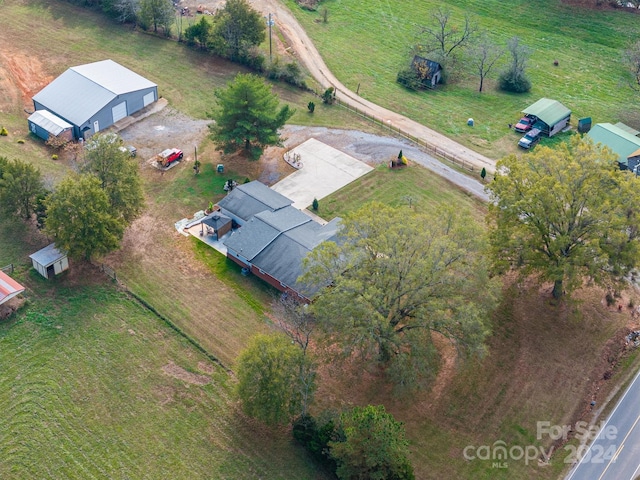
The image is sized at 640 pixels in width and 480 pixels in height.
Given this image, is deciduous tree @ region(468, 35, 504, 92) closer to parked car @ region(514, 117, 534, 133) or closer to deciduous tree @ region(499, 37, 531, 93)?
deciduous tree @ region(499, 37, 531, 93)

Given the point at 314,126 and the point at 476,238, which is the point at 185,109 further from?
the point at 476,238

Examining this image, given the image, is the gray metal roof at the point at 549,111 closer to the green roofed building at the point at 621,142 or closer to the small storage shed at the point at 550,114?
the small storage shed at the point at 550,114

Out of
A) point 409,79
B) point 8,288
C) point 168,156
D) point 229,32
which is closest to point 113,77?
point 168,156

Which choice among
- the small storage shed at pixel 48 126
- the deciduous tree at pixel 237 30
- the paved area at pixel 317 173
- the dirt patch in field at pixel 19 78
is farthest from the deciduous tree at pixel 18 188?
the deciduous tree at pixel 237 30

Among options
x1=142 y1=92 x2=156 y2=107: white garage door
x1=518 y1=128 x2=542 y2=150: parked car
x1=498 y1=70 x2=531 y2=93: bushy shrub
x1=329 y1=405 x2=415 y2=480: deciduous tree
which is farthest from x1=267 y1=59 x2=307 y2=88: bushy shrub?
x1=329 y1=405 x2=415 y2=480: deciduous tree

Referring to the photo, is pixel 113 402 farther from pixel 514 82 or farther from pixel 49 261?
pixel 514 82
